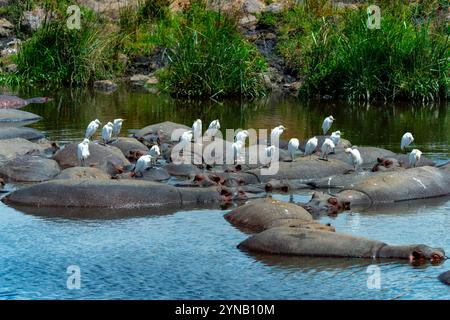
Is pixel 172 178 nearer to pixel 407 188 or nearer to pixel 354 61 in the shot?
pixel 407 188

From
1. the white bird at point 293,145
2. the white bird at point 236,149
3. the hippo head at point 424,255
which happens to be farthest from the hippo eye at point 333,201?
the white bird at point 236,149

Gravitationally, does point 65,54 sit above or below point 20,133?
above

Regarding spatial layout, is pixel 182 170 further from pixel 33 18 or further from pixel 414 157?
pixel 33 18

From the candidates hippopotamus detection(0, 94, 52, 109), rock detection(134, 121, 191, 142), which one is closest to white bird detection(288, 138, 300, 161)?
rock detection(134, 121, 191, 142)

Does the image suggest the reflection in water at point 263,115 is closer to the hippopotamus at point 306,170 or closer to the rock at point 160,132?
the rock at point 160,132

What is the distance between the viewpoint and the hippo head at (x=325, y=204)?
1567cm

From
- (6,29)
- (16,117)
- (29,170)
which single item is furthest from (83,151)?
(6,29)

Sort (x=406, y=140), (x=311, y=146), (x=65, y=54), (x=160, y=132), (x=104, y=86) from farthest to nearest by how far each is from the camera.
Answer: (x=104, y=86), (x=65, y=54), (x=160, y=132), (x=406, y=140), (x=311, y=146)

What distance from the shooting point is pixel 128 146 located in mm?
20125

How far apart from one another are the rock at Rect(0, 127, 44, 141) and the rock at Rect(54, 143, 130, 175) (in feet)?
9.17

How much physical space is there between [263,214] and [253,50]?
1836 cm

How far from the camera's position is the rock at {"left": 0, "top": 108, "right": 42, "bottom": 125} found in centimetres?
2578

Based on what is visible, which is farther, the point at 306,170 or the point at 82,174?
the point at 306,170

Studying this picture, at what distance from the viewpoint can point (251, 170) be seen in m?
18.0
